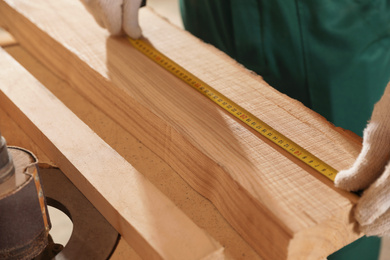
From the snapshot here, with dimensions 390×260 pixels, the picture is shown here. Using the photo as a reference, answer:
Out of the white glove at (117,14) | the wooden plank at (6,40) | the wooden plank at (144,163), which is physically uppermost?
the white glove at (117,14)

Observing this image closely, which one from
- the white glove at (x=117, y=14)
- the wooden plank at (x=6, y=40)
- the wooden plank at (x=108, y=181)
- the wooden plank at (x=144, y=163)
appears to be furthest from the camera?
the wooden plank at (x=6, y=40)

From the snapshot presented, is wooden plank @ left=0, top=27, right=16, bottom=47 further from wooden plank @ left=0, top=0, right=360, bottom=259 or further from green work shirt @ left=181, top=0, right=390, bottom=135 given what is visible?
green work shirt @ left=181, top=0, right=390, bottom=135

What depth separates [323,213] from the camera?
3.05 feet

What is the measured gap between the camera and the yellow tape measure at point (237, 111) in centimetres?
107

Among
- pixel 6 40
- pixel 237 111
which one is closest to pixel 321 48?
pixel 237 111

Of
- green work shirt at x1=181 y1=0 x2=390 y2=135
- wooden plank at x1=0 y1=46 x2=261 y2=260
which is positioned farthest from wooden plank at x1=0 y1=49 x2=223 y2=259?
green work shirt at x1=181 y1=0 x2=390 y2=135

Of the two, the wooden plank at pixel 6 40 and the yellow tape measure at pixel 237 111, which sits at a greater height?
the wooden plank at pixel 6 40

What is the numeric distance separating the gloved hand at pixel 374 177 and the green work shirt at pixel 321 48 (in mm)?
647

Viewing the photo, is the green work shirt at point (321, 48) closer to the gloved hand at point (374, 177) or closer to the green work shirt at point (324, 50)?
the green work shirt at point (324, 50)

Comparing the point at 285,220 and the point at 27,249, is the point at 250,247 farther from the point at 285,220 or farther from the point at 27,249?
the point at 27,249

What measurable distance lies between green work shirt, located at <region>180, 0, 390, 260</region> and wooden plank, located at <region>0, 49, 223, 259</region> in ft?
2.82

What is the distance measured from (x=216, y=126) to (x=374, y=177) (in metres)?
0.42

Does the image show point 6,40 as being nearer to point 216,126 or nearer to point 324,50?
point 216,126

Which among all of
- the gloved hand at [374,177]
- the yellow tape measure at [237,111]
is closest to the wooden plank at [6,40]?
the yellow tape measure at [237,111]
